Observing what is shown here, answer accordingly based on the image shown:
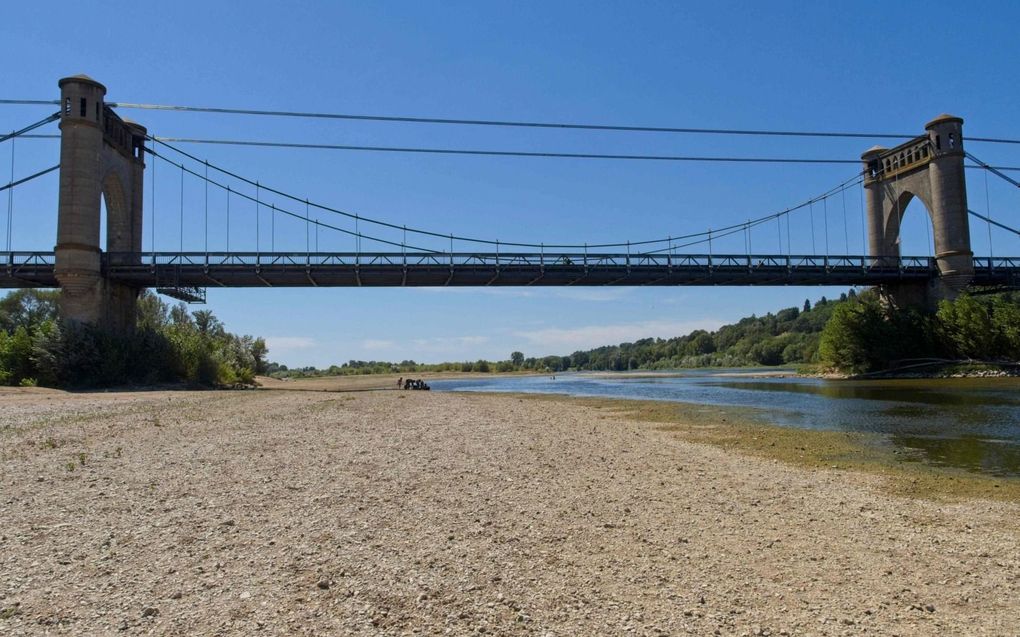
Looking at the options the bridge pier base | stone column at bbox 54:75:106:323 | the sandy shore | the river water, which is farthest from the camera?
the bridge pier base

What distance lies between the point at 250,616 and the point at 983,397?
3846cm

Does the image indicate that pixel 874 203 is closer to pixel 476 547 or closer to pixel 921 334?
pixel 921 334

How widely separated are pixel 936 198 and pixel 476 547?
226 ft

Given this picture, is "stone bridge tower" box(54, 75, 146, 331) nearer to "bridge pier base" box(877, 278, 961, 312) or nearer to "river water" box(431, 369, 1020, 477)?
"river water" box(431, 369, 1020, 477)

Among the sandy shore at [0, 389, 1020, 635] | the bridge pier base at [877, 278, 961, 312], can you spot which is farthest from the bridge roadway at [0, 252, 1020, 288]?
the sandy shore at [0, 389, 1020, 635]

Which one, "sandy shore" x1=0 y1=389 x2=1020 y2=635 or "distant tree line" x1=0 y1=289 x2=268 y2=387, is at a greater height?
"distant tree line" x1=0 y1=289 x2=268 y2=387

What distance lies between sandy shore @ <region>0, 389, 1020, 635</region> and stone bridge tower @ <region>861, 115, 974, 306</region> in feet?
193

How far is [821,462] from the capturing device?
14047mm

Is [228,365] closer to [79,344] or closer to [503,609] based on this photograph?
[79,344]

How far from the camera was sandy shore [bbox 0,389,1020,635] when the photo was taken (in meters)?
5.31

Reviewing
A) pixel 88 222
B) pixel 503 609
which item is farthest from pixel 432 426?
pixel 88 222

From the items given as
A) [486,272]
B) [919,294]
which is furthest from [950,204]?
[486,272]

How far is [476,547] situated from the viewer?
7137mm

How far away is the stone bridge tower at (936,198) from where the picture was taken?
58625mm
